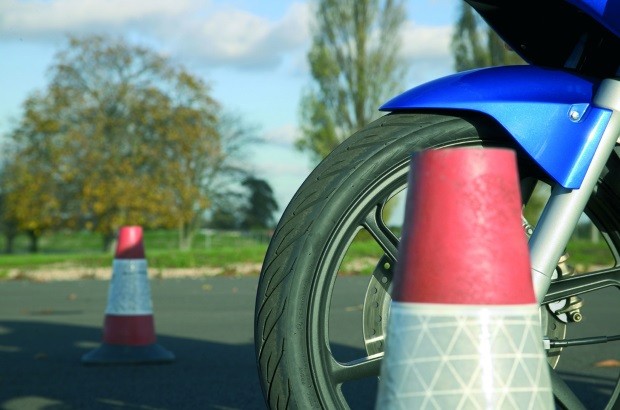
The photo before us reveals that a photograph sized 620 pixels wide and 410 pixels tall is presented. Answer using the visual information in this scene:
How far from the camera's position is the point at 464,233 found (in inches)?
58.2

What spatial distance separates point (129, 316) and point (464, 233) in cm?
507

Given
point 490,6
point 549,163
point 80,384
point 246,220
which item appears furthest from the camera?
point 246,220

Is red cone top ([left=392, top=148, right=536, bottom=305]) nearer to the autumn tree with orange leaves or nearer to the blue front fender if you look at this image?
the blue front fender

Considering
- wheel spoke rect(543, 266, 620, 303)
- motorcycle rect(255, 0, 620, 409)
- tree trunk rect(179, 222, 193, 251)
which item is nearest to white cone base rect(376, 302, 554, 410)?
motorcycle rect(255, 0, 620, 409)

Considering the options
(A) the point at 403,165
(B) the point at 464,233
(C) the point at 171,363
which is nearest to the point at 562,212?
(A) the point at 403,165

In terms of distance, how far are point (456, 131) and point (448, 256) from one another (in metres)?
1.25

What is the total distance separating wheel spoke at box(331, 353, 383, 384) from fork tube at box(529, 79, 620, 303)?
0.55 metres

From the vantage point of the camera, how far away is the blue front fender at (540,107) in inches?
102

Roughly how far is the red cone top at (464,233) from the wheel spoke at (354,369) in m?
1.17

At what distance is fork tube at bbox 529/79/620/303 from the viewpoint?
2.29 meters

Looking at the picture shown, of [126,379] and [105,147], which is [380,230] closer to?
[126,379]

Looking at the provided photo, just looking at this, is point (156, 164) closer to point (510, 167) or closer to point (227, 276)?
point (227, 276)

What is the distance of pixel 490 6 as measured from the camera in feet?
9.94

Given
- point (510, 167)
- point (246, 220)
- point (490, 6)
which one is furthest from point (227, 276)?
point (246, 220)
